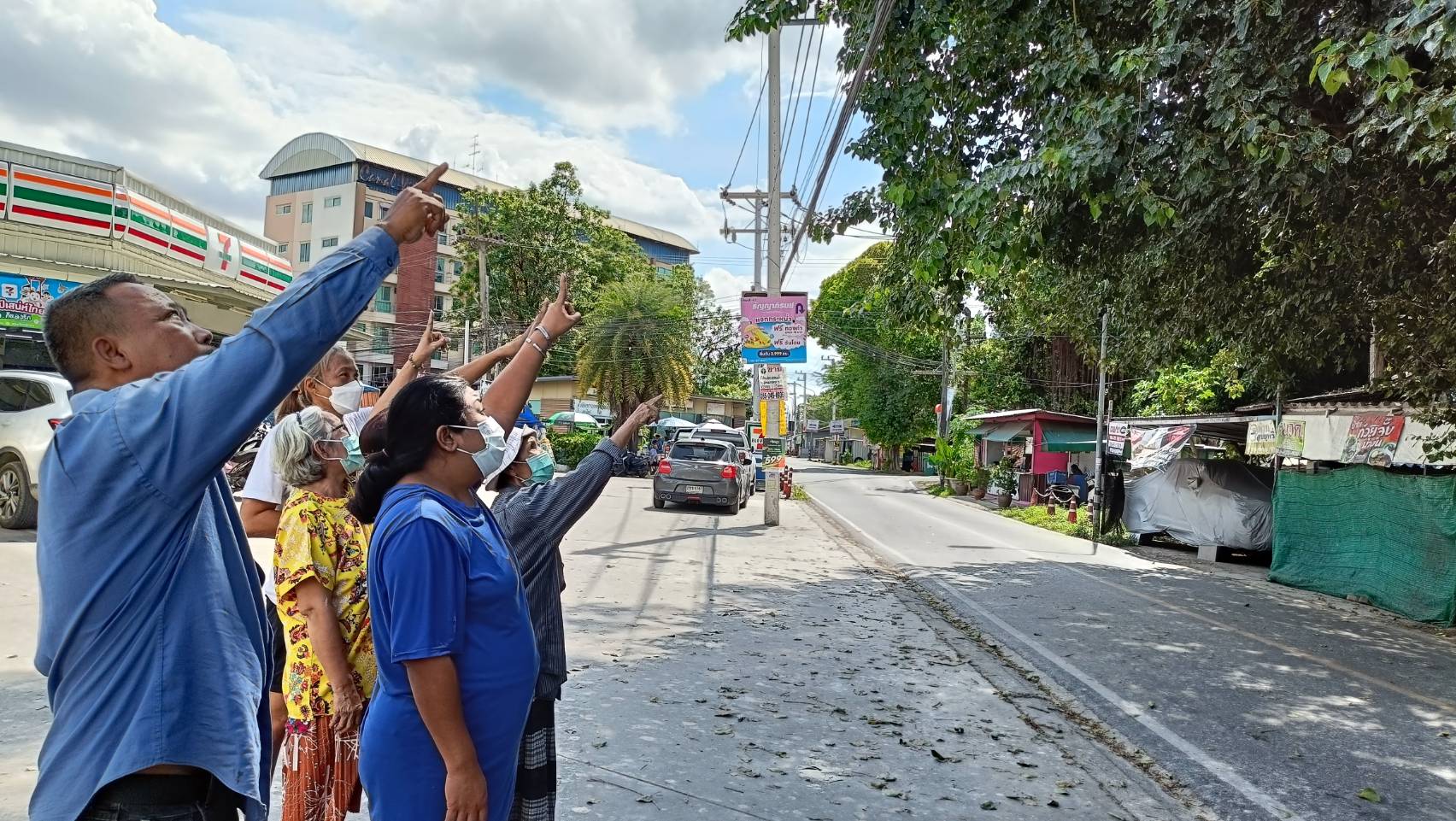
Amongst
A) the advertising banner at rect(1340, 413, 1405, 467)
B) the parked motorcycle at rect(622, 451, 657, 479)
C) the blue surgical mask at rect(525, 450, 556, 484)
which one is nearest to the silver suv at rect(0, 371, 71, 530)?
the blue surgical mask at rect(525, 450, 556, 484)

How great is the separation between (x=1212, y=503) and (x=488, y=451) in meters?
17.3

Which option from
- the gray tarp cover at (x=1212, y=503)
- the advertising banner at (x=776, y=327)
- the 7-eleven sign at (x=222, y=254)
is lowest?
the gray tarp cover at (x=1212, y=503)

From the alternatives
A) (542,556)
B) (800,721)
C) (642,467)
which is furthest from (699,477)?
(542,556)

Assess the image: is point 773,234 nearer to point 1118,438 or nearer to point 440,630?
point 1118,438

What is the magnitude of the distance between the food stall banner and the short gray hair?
55.6 feet

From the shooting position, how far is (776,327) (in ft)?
62.1

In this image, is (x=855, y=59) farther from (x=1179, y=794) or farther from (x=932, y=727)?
(x=1179, y=794)

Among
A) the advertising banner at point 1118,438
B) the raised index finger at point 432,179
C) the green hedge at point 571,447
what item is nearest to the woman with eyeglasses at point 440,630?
the raised index finger at point 432,179

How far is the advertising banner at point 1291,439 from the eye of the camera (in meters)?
14.0

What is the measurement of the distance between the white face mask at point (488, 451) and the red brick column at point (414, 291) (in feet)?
179

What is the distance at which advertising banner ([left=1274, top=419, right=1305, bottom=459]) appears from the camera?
46.0 feet

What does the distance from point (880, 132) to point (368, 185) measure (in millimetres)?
52578

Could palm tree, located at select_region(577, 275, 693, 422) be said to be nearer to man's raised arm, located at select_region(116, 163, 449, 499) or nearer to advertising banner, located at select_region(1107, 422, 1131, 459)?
advertising banner, located at select_region(1107, 422, 1131, 459)

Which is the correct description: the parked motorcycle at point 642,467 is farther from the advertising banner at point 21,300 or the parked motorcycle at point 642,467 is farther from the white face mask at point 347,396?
the white face mask at point 347,396
